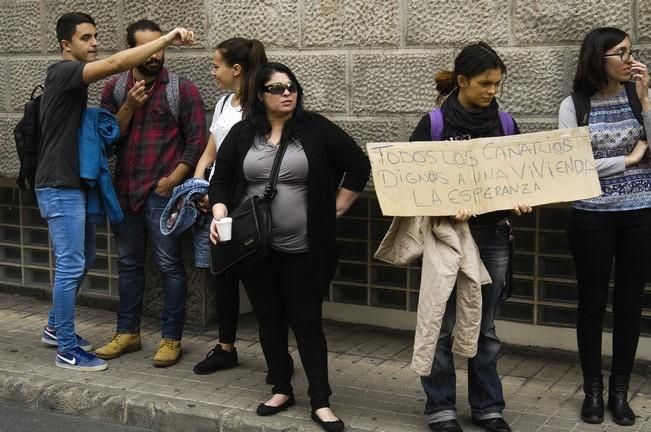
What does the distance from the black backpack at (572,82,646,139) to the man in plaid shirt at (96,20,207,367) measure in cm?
216

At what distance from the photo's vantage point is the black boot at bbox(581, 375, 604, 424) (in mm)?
4656

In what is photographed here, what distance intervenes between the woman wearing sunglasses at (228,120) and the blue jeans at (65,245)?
0.67 m

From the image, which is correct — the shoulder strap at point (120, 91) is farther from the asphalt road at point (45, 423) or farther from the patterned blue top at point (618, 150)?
the patterned blue top at point (618, 150)

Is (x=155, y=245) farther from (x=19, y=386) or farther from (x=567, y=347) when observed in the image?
(x=567, y=347)

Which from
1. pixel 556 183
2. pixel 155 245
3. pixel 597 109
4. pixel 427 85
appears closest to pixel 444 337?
pixel 556 183

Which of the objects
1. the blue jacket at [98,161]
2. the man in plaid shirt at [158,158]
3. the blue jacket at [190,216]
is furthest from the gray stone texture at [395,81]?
the blue jacket at [98,161]

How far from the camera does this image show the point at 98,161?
5.48 meters

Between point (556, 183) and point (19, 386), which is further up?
point (556, 183)

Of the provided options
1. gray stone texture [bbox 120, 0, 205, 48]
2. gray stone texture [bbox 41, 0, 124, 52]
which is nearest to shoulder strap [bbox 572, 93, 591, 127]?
gray stone texture [bbox 120, 0, 205, 48]

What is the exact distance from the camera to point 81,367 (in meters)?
5.57

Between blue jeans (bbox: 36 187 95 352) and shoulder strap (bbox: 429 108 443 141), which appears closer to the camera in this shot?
shoulder strap (bbox: 429 108 443 141)

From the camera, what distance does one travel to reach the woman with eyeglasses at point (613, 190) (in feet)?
14.8

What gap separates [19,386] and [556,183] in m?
3.01

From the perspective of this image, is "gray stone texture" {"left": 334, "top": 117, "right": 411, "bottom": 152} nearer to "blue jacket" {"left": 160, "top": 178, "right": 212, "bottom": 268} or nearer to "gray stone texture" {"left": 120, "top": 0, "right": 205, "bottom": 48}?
"blue jacket" {"left": 160, "top": 178, "right": 212, "bottom": 268}
